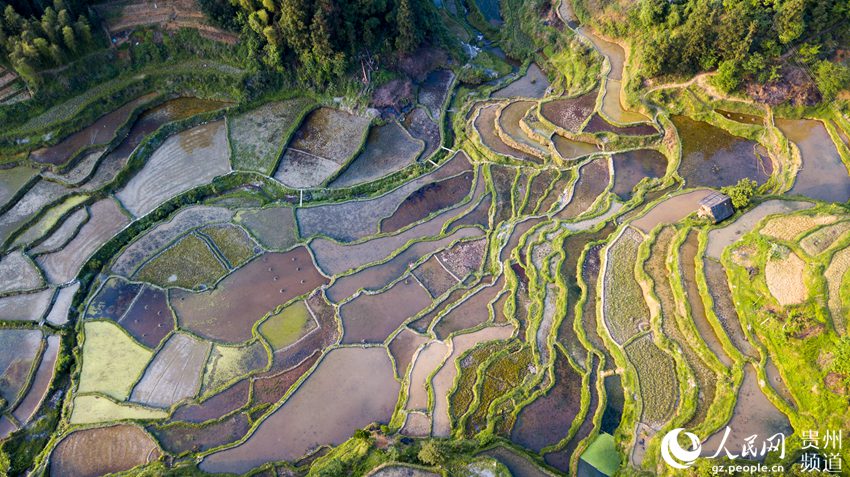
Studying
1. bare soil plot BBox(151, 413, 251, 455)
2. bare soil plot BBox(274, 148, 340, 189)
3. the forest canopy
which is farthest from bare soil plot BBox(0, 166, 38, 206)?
bare soil plot BBox(151, 413, 251, 455)

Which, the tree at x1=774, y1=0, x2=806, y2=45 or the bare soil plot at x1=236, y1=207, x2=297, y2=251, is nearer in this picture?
the bare soil plot at x1=236, y1=207, x2=297, y2=251

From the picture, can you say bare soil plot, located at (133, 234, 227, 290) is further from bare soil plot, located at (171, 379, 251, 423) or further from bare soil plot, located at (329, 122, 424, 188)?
bare soil plot, located at (329, 122, 424, 188)

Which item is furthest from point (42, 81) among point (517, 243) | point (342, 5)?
point (517, 243)

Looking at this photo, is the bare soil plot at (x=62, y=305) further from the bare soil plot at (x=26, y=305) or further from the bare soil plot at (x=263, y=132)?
the bare soil plot at (x=263, y=132)

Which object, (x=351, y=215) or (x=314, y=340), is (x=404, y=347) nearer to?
(x=314, y=340)

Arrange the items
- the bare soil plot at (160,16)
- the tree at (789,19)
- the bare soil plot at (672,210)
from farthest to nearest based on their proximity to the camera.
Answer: the bare soil plot at (160,16) → the tree at (789,19) → the bare soil plot at (672,210)

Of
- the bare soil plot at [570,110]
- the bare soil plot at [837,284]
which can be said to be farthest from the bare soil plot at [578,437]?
the bare soil plot at [570,110]
